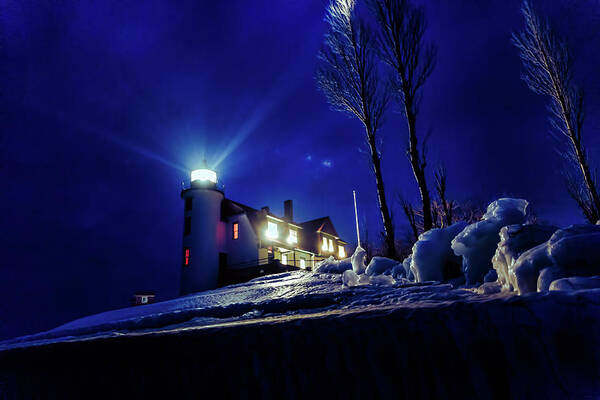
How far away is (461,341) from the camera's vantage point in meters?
1.47

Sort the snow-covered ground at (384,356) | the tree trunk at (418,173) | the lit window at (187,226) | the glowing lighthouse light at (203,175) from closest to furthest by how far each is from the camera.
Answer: the snow-covered ground at (384,356), the tree trunk at (418,173), the lit window at (187,226), the glowing lighthouse light at (203,175)

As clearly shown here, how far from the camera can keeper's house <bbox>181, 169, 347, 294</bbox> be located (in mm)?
22766

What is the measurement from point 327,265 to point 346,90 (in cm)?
728

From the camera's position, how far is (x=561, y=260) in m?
2.02

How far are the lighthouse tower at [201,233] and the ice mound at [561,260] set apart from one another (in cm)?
2276

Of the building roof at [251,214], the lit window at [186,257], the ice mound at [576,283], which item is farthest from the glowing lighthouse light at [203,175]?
the ice mound at [576,283]

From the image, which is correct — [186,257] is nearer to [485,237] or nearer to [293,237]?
[293,237]

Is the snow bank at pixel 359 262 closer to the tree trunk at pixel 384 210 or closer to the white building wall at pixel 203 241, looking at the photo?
the tree trunk at pixel 384 210

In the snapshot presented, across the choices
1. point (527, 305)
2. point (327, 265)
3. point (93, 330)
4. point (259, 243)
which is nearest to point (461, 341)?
point (527, 305)

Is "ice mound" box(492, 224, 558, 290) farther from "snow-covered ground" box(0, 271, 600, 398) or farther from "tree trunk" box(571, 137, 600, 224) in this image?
"tree trunk" box(571, 137, 600, 224)

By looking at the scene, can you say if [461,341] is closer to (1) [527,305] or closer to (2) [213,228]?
(1) [527,305]

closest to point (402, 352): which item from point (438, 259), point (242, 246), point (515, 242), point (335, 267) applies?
point (515, 242)

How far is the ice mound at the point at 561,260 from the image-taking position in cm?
196

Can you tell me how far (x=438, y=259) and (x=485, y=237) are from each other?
1019 millimetres
